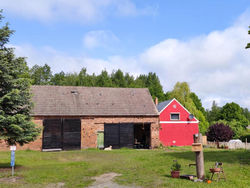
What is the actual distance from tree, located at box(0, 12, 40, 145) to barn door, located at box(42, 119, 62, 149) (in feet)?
37.6

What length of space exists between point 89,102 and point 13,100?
15499 millimetres

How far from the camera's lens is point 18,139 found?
15.6m

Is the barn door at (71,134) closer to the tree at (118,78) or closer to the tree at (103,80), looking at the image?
the tree at (103,80)

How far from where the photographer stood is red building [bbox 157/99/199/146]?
33375 mm

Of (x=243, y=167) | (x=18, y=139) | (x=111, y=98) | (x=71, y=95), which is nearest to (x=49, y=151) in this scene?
(x=71, y=95)

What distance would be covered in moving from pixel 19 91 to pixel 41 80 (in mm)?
41256

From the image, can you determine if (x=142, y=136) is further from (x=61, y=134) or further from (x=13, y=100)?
(x=13, y=100)

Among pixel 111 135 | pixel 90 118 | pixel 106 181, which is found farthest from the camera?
pixel 111 135

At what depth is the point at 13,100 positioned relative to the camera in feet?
52.0

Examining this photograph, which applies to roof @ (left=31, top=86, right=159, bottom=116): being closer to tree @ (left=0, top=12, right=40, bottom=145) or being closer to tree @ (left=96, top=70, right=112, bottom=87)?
tree @ (left=0, top=12, right=40, bottom=145)

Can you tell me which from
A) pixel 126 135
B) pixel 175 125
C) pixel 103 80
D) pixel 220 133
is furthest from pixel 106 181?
pixel 103 80

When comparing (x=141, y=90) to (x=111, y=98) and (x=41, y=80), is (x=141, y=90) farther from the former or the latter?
(x=41, y=80)

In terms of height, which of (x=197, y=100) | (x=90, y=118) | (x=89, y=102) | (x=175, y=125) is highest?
(x=197, y=100)

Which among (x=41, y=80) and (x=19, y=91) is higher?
(x=41, y=80)
